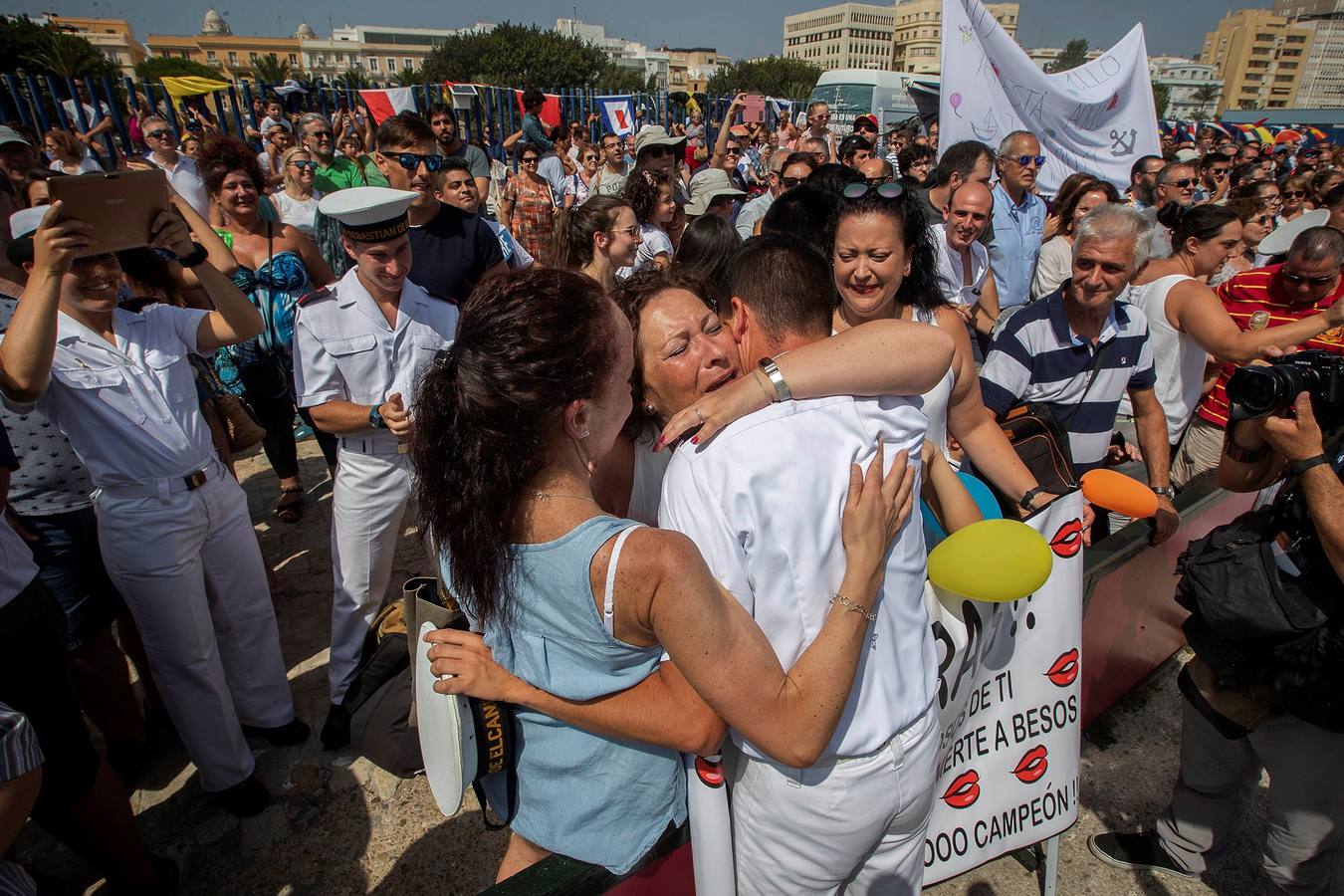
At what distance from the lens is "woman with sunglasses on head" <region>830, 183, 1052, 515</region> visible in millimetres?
2271

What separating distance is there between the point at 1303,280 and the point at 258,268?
5800mm

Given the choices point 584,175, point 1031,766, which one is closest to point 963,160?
point 1031,766

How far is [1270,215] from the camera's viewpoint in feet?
23.0

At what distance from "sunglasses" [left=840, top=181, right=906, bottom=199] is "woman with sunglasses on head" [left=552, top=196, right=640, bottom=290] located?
1.73 m

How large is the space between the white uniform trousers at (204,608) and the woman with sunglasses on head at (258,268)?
5.72 feet

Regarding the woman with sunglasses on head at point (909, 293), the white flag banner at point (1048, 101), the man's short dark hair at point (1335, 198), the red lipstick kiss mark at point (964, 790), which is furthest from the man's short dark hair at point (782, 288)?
the man's short dark hair at point (1335, 198)

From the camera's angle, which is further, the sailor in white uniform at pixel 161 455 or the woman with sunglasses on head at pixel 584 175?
the woman with sunglasses on head at pixel 584 175

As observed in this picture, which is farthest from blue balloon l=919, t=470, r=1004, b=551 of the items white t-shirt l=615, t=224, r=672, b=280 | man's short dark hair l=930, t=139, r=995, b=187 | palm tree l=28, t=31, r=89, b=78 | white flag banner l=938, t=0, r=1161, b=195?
palm tree l=28, t=31, r=89, b=78

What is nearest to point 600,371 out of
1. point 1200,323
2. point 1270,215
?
point 1200,323

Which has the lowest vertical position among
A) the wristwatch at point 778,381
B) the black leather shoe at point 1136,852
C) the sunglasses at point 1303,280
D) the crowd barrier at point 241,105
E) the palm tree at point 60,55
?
the black leather shoe at point 1136,852

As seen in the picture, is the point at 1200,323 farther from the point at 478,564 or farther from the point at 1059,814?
the point at 478,564

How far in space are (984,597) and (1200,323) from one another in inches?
113

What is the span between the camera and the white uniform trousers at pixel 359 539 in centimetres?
295

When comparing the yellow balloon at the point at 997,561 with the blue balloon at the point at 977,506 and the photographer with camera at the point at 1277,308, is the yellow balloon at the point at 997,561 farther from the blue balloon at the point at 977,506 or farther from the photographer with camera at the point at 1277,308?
the photographer with camera at the point at 1277,308
